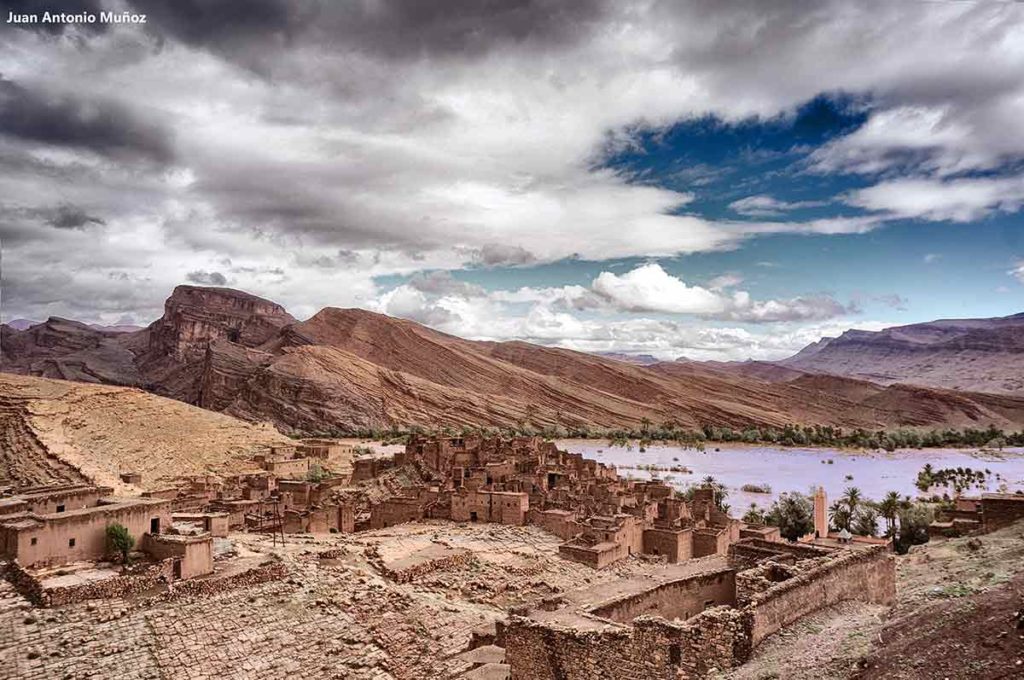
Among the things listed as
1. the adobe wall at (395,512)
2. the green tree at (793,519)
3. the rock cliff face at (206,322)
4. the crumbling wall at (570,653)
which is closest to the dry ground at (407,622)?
the crumbling wall at (570,653)

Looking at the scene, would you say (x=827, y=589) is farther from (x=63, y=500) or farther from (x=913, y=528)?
(x=913, y=528)

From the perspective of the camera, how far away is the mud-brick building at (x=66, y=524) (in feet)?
53.3

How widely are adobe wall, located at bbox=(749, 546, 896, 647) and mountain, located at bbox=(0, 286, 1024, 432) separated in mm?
71535

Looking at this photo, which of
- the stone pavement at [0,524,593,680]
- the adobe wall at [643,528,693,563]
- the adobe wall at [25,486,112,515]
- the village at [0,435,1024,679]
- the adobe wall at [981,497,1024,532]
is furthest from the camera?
the adobe wall at [643,528,693,563]

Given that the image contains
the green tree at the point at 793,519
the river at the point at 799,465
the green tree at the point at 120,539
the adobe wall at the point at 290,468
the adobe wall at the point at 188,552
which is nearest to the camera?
the adobe wall at the point at 188,552

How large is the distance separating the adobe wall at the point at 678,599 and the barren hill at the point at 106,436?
25083 mm

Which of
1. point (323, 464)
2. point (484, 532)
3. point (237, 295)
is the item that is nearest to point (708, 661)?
point (484, 532)

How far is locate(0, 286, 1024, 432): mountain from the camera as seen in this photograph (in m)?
→ 84.4

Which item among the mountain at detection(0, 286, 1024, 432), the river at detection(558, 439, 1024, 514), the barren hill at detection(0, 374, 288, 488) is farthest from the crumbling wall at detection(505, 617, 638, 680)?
the mountain at detection(0, 286, 1024, 432)

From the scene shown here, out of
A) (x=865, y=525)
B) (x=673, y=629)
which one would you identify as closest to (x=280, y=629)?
(x=673, y=629)

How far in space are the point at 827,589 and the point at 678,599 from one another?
2361mm

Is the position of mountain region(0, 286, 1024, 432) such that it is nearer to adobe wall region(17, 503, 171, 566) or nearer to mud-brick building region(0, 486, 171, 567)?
mud-brick building region(0, 486, 171, 567)

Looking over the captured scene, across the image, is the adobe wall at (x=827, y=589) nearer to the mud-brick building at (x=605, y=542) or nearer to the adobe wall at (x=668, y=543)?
the mud-brick building at (x=605, y=542)

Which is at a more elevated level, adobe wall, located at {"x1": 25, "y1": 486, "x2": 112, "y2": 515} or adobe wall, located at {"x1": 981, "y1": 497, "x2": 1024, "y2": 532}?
adobe wall, located at {"x1": 981, "y1": 497, "x2": 1024, "y2": 532}
